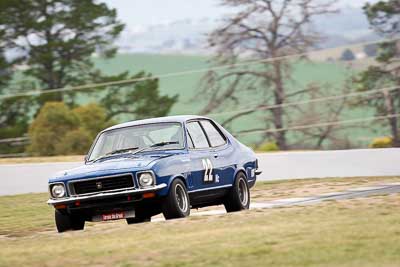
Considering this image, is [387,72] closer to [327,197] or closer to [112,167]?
[327,197]

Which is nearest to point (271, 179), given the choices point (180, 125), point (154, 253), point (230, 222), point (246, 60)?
point (180, 125)

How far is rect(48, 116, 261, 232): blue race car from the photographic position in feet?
48.1

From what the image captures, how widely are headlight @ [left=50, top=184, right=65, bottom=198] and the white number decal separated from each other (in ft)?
6.46

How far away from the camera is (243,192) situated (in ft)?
54.9

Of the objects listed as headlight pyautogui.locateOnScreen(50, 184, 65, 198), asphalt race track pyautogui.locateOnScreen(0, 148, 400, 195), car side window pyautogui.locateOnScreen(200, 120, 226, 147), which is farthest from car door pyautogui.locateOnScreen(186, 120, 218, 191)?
asphalt race track pyautogui.locateOnScreen(0, 148, 400, 195)

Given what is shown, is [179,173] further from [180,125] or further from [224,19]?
[224,19]

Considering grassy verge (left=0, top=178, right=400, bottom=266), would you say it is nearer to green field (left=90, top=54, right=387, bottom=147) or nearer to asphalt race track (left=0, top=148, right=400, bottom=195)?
asphalt race track (left=0, top=148, right=400, bottom=195)

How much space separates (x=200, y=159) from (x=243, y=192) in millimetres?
1312

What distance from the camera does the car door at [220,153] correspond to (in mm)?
16125

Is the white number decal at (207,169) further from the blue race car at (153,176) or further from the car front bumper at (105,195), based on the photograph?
the car front bumper at (105,195)

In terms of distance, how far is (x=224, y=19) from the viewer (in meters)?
52.9

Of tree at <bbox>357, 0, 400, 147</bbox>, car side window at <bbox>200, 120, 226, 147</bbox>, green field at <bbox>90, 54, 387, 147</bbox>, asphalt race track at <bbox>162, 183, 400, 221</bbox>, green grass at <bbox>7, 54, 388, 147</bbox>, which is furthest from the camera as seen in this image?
green field at <bbox>90, 54, 387, 147</bbox>

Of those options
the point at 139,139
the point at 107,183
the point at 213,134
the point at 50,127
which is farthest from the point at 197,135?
the point at 50,127

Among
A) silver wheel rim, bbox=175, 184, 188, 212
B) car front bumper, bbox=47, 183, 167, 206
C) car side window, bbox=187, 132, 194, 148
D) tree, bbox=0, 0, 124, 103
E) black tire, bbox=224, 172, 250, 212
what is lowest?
black tire, bbox=224, 172, 250, 212
